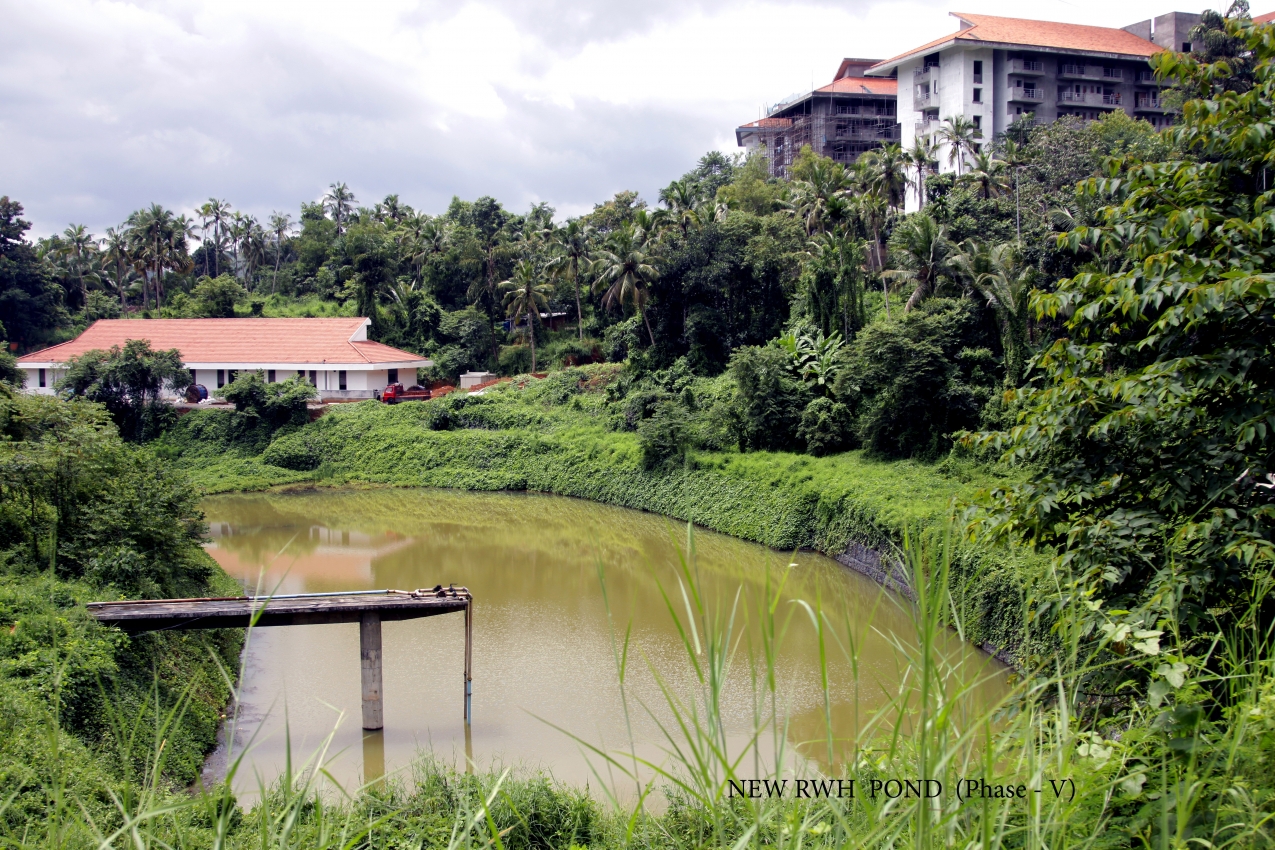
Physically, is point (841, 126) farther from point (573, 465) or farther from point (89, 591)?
point (89, 591)

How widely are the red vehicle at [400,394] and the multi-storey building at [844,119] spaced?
960 inches

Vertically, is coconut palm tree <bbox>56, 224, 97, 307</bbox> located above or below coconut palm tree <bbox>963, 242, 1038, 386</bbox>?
above

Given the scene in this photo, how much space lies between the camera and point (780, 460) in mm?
20484

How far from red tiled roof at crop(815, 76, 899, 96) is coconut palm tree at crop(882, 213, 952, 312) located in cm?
2821

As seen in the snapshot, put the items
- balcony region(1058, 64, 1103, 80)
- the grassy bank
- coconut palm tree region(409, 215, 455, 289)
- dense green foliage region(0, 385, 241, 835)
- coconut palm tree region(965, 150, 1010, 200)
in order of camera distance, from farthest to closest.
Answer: coconut palm tree region(409, 215, 455, 289)
balcony region(1058, 64, 1103, 80)
coconut palm tree region(965, 150, 1010, 200)
the grassy bank
dense green foliage region(0, 385, 241, 835)

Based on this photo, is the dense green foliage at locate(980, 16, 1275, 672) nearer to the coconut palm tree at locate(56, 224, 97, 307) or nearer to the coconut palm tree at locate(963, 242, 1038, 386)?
the coconut palm tree at locate(963, 242, 1038, 386)

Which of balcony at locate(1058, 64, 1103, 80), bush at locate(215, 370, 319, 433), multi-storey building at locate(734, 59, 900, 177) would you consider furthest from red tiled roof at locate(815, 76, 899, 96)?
bush at locate(215, 370, 319, 433)

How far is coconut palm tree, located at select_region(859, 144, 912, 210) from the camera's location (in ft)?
98.9

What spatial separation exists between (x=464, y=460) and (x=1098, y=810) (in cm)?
2602

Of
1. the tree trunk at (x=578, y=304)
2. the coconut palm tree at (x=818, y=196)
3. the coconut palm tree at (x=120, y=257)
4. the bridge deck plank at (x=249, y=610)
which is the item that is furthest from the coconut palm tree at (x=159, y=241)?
the bridge deck plank at (x=249, y=610)

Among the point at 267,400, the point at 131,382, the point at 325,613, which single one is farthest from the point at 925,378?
the point at 131,382

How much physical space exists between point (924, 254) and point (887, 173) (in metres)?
9.77

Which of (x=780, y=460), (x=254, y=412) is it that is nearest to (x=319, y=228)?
(x=254, y=412)

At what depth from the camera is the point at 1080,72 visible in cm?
3966
